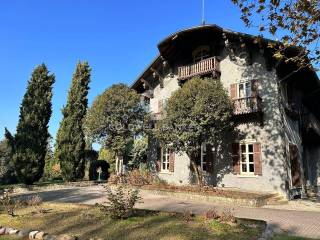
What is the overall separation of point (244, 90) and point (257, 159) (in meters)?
4.61

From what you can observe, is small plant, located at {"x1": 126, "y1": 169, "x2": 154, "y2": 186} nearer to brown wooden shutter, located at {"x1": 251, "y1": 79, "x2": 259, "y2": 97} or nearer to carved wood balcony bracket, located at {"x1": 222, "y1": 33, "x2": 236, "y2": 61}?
brown wooden shutter, located at {"x1": 251, "y1": 79, "x2": 259, "y2": 97}

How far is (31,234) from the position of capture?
27.0 ft

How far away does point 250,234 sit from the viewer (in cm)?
792

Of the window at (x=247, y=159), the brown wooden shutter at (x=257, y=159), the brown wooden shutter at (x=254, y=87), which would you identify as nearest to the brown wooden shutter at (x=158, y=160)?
the window at (x=247, y=159)

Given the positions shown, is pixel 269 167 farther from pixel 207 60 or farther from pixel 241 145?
pixel 207 60

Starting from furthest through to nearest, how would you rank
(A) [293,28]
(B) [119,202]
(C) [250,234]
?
1. (B) [119,202]
2. (A) [293,28]
3. (C) [250,234]

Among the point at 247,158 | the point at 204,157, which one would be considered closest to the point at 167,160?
the point at 204,157

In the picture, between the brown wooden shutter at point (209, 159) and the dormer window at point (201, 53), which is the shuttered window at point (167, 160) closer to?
the brown wooden shutter at point (209, 159)

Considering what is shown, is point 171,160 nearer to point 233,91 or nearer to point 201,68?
point 233,91

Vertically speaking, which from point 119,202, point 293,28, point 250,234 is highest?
point 293,28

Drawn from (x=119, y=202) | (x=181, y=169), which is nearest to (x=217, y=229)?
(x=119, y=202)

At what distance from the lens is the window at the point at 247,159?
18.3 meters

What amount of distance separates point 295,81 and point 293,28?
13.9 m

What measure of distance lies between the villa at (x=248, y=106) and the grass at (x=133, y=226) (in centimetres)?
937
